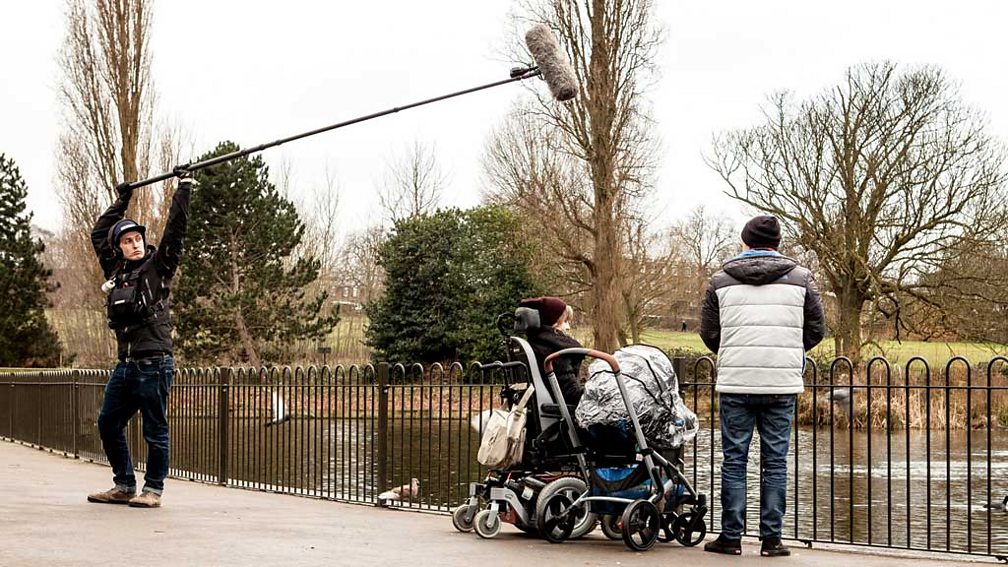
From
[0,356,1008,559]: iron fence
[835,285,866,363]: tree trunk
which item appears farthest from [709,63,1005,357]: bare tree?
[0,356,1008,559]: iron fence

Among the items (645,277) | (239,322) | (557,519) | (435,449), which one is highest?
Result: (645,277)

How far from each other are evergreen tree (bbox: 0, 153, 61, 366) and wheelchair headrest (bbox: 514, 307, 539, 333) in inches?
1458

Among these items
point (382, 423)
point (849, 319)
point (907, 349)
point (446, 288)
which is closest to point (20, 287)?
point (446, 288)

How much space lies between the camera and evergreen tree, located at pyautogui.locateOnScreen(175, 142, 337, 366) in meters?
37.3

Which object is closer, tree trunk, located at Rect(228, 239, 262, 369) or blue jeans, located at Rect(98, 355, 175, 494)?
blue jeans, located at Rect(98, 355, 175, 494)

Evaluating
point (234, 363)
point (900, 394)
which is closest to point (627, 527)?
point (900, 394)

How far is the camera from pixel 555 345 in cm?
759

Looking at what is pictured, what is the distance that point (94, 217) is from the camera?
3722 centimetres

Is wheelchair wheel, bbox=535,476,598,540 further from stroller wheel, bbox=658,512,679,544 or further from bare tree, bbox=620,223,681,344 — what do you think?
bare tree, bbox=620,223,681,344

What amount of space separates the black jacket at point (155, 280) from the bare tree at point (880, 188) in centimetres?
2503

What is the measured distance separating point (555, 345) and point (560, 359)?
9cm

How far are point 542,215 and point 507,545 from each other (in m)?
27.6

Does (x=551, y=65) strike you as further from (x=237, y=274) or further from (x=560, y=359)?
(x=237, y=274)

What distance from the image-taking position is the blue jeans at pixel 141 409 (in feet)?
26.6
